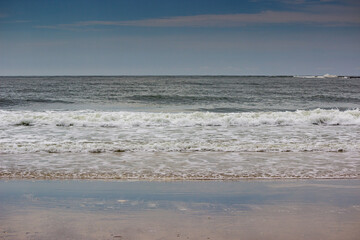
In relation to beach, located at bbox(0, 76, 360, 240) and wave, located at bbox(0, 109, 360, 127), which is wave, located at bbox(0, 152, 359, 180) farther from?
wave, located at bbox(0, 109, 360, 127)

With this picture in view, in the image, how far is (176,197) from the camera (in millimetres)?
6590

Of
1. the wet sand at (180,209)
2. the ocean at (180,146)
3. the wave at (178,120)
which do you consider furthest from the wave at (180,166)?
the wave at (178,120)

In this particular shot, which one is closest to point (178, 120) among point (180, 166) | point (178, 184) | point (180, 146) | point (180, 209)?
point (180, 146)

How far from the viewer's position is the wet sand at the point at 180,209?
4930 mm

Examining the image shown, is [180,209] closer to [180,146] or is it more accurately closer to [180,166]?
[180,166]

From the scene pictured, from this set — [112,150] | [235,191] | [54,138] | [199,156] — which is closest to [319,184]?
[235,191]

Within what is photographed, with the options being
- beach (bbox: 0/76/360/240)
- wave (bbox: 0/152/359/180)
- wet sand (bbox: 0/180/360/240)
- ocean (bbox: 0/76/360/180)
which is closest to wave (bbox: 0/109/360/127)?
ocean (bbox: 0/76/360/180)

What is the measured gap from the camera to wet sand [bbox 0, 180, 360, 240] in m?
4.93

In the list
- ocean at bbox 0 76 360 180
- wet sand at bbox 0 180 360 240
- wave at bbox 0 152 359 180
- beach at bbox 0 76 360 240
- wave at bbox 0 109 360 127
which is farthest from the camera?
wave at bbox 0 109 360 127

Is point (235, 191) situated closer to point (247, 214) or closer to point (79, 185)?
point (247, 214)

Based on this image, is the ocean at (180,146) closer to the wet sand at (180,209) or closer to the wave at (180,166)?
the wave at (180,166)

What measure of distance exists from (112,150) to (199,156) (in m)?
2.77

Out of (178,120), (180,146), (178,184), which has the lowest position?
(178,184)

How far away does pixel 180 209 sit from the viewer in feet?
19.4
